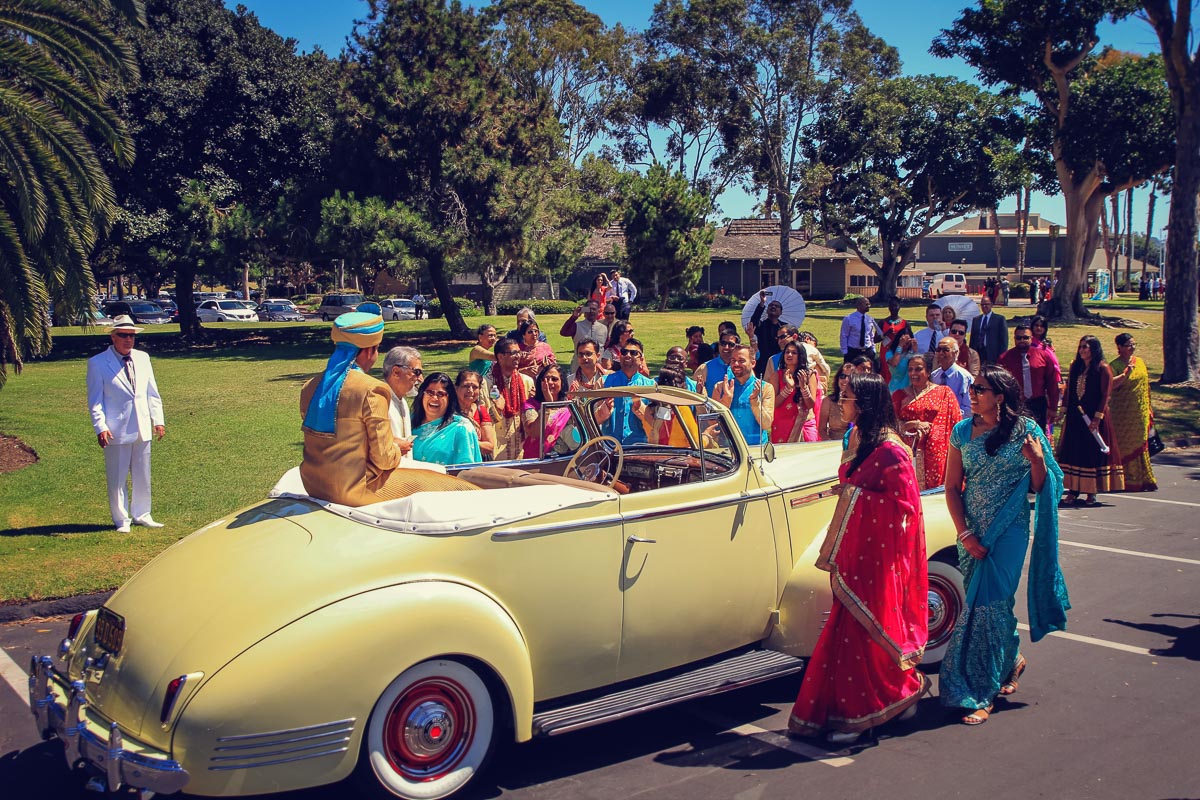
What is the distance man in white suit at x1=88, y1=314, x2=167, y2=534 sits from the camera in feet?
29.0

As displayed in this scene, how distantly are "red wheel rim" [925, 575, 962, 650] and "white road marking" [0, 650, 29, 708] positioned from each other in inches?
205

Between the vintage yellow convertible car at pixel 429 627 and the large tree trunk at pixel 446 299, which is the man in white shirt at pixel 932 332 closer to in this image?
the vintage yellow convertible car at pixel 429 627

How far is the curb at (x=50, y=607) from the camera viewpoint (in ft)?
23.2

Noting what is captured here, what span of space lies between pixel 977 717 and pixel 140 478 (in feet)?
24.2

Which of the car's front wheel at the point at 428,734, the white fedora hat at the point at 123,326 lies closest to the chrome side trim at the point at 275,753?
the car's front wheel at the point at 428,734

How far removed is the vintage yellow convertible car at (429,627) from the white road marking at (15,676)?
135 cm

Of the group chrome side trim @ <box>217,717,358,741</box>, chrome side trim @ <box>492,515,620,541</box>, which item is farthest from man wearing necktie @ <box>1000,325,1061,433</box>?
chrome side trim @ <box>217,717,358,741</box>

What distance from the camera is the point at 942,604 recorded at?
5.97 meters

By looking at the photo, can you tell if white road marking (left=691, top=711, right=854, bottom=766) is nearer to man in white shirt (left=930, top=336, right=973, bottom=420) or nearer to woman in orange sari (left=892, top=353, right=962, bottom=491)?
woman in orange sari (left=892, top=353, right=962, bottom=491)

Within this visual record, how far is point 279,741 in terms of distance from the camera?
12.7 feet

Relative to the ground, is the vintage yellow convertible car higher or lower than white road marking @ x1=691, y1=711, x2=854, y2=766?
higher

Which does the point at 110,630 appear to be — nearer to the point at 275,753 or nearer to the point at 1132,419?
the point at 275,753

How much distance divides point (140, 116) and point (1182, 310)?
26307 millimetres

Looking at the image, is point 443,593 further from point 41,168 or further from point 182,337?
point 182,337
